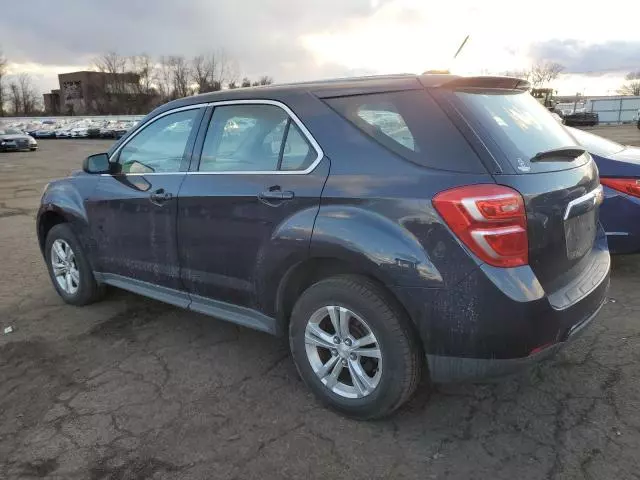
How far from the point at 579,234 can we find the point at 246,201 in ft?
5.93

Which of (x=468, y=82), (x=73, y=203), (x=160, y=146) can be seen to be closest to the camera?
(x=468, y=82)

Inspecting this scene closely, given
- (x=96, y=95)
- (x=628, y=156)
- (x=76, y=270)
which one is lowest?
(x=76, y=270)

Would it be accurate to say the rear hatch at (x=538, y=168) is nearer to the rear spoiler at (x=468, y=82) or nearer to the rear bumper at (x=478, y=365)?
the rear spoiler at (x=468, y=82)

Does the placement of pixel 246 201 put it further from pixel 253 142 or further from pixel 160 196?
pixel 160 196

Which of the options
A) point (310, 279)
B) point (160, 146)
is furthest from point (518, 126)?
point (160, 146)

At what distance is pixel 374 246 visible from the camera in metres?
2.58

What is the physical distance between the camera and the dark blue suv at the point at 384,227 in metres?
2.42

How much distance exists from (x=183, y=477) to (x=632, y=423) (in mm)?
2233

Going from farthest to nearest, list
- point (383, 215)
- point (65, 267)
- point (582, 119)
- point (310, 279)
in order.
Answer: point (582, 119) → point (65, 267) → point (310, 279) → point (383, 215)

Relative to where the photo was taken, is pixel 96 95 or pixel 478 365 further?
pixel 96 95

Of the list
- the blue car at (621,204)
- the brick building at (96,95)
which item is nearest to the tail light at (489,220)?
the blue car at (621,204)

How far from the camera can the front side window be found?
9.89ft

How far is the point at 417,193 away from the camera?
8.19 ft

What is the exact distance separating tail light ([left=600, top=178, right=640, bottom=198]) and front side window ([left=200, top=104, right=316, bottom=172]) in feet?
9.70
